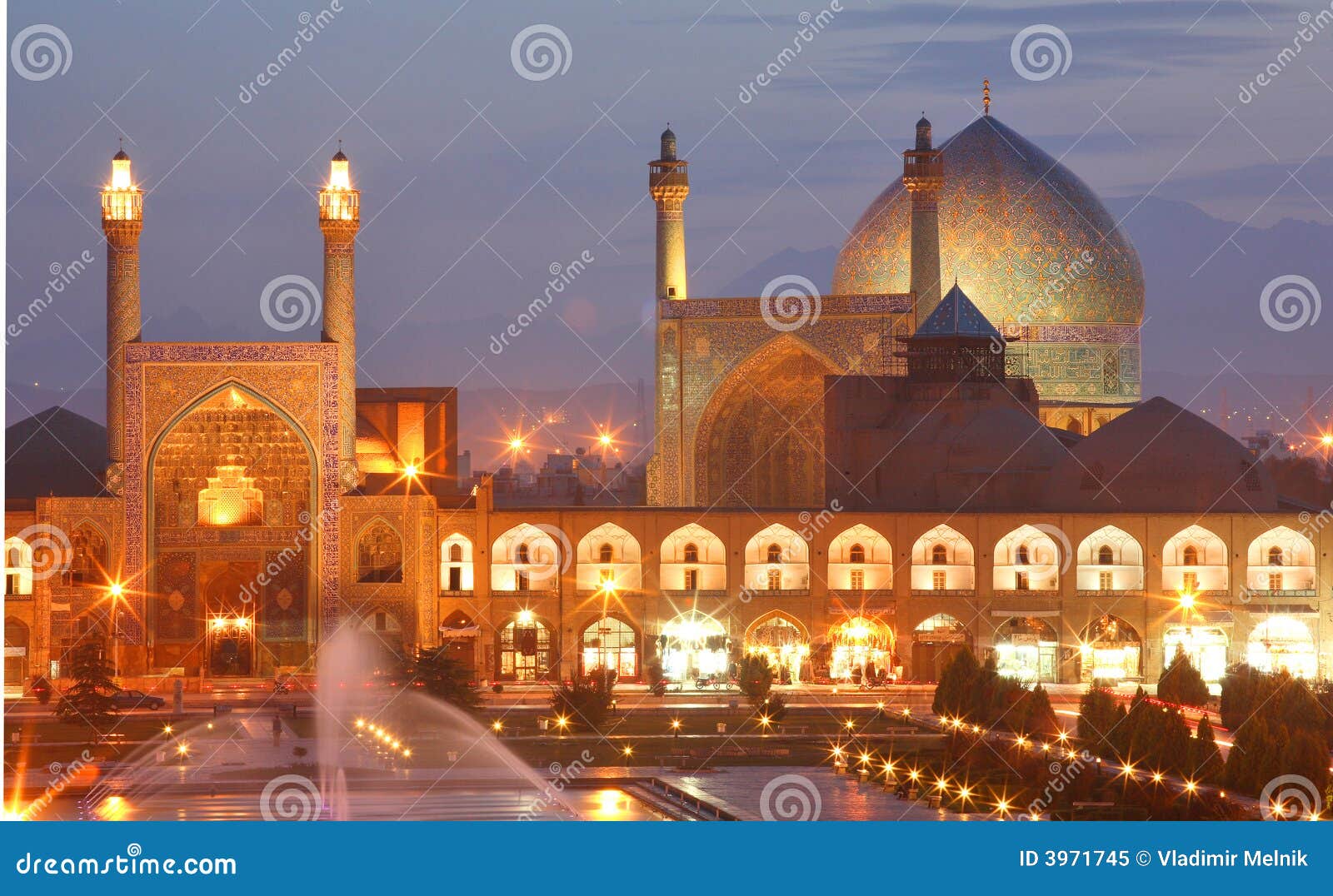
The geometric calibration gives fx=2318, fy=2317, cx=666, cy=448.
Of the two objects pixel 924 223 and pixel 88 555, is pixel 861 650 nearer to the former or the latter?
pixel 924 223

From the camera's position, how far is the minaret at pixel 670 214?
40.0 meters

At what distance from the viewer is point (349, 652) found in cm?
3362

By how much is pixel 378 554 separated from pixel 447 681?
20.3 feet

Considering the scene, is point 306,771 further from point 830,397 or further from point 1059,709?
point 830,397

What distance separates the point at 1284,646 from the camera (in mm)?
33250

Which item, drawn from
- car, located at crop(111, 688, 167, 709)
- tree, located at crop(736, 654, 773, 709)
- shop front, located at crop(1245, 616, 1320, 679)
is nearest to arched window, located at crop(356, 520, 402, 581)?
car, located at crop(111, 688, 167, 709)

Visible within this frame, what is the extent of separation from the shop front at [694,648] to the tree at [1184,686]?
698cm

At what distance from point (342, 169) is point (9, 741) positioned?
39.9ft

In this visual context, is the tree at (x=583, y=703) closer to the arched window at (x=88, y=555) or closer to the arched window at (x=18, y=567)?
the arched window at (x=88, y=555)

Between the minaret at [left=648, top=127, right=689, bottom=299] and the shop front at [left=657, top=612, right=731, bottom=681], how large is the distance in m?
7.85

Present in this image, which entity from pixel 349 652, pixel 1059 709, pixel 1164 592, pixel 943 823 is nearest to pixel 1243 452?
pixel 1164 592

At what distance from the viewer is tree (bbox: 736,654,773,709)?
2978cm

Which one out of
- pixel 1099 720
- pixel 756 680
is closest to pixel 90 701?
pixel 756 680

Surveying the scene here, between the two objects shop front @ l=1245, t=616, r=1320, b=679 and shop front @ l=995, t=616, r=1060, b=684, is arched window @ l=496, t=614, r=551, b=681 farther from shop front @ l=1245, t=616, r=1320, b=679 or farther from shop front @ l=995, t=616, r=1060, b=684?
shop front @ l=1245, t=616, r=1320, b=679
